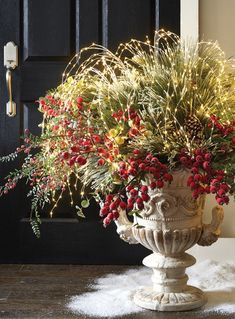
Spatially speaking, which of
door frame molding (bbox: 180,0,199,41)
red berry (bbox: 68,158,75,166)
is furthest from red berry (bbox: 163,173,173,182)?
door frame molding (bbox: 180,0,199,41)

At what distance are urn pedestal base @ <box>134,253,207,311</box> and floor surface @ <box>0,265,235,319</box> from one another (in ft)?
0.10

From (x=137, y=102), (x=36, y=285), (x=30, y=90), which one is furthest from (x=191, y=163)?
(x=30, y=90)

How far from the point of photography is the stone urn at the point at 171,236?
265cm

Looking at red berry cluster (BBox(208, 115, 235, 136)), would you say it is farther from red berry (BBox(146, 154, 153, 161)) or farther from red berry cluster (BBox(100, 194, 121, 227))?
red berry cluster (BBox(100, 194, 121, 227))

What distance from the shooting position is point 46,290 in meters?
3.11

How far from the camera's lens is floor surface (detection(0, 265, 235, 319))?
9.00 ft

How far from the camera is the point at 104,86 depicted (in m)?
2.73

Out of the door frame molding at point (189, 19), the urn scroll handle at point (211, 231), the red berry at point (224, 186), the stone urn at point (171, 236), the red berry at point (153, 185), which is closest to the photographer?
the red berry at point (224, 186)

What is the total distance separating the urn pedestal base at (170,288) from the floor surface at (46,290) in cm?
3

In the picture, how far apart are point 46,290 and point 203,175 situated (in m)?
0.99

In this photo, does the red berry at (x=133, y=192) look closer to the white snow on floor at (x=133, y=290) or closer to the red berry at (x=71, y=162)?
the red berry at (x=71, y=162)

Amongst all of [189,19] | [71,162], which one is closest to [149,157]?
[71,162]

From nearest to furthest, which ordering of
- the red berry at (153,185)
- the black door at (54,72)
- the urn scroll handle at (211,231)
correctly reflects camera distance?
1. the red berry at (153,185)
2. the urn scroll handle at (211,231)
3. the black door at (54,72)

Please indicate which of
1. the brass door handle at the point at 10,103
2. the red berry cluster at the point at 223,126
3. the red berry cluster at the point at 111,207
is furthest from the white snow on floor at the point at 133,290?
the brass door handle at the point at 10,103
